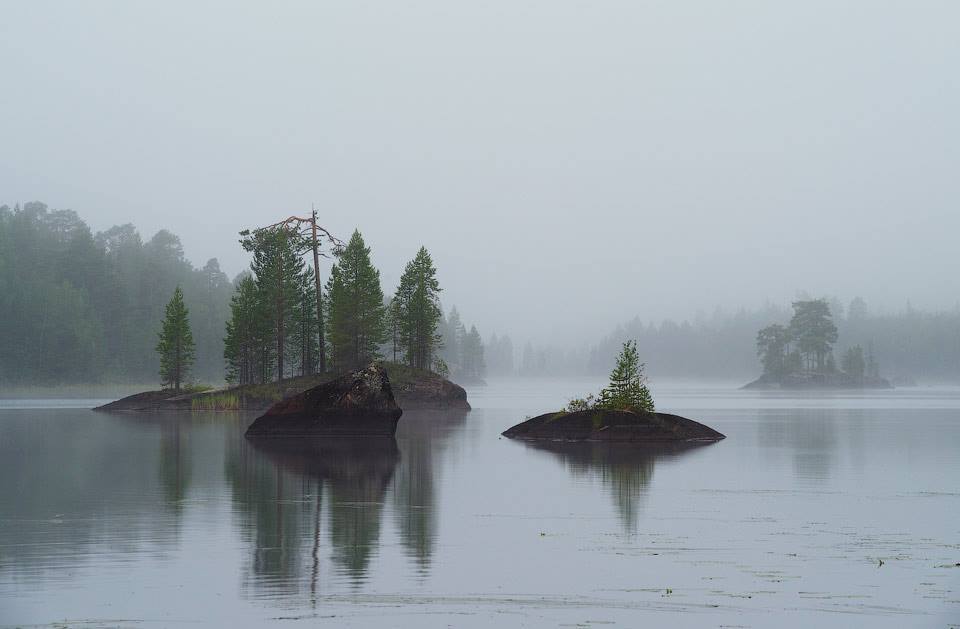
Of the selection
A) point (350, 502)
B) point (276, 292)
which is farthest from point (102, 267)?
point (350, 502)

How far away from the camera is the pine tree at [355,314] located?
7988cm

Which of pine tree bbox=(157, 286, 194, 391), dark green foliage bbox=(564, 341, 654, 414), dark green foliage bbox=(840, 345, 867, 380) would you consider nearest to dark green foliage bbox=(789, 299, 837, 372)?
dark green foliage bbox=(840, 345, 867, 380)

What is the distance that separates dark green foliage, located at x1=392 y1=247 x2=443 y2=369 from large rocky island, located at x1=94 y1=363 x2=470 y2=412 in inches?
257

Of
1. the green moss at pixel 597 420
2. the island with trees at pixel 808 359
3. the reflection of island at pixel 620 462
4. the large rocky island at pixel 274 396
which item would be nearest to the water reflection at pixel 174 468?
the reflection of island at pixel 620 462

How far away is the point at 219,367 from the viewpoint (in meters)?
156

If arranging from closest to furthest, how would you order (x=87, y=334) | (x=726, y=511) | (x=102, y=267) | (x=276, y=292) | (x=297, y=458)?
(x=726, y=511) → (x=297, y=458) → (x=276, y=292) → (x=87, y=334) → (x=102, y=267)

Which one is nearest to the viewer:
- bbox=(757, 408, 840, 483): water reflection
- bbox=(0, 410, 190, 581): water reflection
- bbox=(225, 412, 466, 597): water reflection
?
bbox=(225, 412, 466, 597): water reflection

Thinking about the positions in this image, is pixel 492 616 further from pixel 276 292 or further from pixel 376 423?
pixel 276 292

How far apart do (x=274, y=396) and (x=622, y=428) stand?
124 ft

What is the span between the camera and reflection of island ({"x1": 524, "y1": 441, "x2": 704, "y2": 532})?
22297 mm

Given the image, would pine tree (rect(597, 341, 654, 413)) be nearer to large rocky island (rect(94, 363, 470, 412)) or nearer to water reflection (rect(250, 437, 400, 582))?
water reflection (rect(250, 437, 400, 582))

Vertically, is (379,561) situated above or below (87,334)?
below

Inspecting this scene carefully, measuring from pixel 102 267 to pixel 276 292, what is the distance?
288ft

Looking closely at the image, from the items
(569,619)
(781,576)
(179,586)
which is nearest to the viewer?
(569,619)
